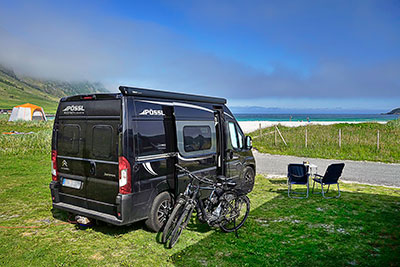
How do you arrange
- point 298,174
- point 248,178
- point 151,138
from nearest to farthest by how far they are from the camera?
1. point 151,138
2. point 298,174
3. point 248,178

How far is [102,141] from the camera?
4.97 metres

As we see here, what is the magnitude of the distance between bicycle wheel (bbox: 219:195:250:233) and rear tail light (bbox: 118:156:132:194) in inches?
70.5

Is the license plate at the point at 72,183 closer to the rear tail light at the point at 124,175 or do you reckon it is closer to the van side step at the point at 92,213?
the van side step at the point at 92,213

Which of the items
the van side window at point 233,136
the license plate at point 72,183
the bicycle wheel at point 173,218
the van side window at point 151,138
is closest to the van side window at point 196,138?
the van side window at point 151,138

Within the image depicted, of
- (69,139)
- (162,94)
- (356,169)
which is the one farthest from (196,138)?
(356,169)

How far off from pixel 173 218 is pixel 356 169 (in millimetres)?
9880

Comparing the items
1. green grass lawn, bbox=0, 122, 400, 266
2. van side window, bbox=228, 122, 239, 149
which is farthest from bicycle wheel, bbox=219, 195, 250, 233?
van side window, bbox=228, 122, 239, 149

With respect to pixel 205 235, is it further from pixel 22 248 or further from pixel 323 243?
pixel 22 248

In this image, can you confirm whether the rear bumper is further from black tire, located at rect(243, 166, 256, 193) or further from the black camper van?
black tire, located at rect(243, 166, 256, 193)

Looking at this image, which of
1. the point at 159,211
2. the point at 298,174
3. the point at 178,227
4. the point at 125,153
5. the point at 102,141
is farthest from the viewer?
the point at 298,174

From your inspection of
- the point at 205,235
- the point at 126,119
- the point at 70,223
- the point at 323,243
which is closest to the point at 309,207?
the point at 323,243

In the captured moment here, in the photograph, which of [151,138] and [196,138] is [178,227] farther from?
[196,138]

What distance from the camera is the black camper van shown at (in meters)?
4.75

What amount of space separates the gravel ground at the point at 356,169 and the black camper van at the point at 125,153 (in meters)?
6.37
